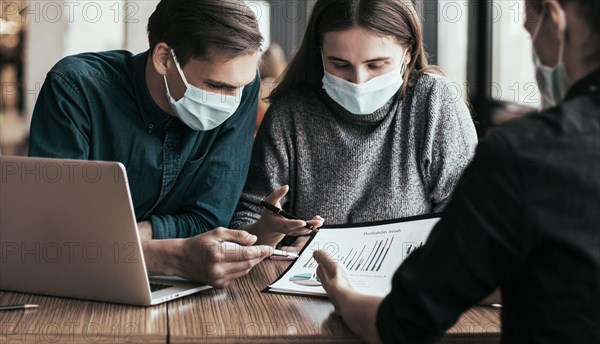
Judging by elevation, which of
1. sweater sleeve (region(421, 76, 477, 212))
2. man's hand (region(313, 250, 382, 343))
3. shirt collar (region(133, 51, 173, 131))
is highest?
shirt collar (region(133, 51, 173, 131))

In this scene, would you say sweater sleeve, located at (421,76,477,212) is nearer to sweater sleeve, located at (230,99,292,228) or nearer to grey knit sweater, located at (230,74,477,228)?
grey knit sweater, located at (230,74,477,228)

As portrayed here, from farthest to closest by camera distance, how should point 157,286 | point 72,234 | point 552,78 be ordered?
point 157,286
point 72,234
point 552,78

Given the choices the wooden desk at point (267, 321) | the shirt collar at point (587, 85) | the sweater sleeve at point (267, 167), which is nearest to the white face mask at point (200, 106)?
the sweater sleeve at point (267, 167)

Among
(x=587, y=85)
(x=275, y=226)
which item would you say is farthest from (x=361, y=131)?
(x=587, y=85)

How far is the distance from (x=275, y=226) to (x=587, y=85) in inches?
34.3

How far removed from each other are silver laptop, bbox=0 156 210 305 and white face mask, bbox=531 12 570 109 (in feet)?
2.00

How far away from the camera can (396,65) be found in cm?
193

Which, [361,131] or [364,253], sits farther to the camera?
[361,131]

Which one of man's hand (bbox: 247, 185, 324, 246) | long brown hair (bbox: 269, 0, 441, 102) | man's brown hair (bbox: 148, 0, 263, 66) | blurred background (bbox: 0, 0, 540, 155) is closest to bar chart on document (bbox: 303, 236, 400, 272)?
man's hand (bbox: 247, 185, 324, 246)

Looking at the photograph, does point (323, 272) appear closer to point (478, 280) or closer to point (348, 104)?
point (478, 280)

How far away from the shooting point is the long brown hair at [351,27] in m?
1.88

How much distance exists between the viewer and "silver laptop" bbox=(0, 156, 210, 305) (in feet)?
4.01

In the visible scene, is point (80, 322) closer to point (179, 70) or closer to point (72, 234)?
point (72, 234)

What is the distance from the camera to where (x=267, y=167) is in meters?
1.95
